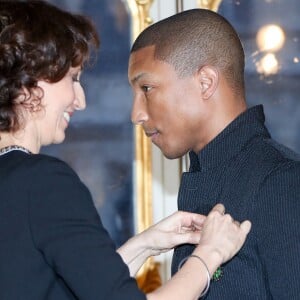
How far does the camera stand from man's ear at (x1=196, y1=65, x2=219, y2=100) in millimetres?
1812

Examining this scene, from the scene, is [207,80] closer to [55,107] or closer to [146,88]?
[146,88]

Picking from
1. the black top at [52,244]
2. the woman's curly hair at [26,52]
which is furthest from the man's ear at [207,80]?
the black top at [52,244]

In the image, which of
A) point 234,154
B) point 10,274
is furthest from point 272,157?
point 10,274

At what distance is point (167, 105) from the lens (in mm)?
1844

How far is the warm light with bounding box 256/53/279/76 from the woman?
5.90ft

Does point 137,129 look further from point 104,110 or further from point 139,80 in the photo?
point 139,80

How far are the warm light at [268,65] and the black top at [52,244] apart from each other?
2.12 m

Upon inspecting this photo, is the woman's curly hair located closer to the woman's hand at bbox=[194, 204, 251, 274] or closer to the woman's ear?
the woman's ear

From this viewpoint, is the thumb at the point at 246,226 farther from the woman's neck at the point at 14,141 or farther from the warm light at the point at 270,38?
the warm light at the point at 270,38

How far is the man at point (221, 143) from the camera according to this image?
1.57m

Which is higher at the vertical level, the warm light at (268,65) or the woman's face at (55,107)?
the woman's face at (55,107)

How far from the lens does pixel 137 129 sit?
3.31 meters

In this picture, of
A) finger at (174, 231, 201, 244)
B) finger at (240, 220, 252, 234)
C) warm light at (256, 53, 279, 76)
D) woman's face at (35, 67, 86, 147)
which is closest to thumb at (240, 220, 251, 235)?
finger at (240, 220, 252, 234)

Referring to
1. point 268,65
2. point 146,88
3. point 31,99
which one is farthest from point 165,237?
point 268,65
